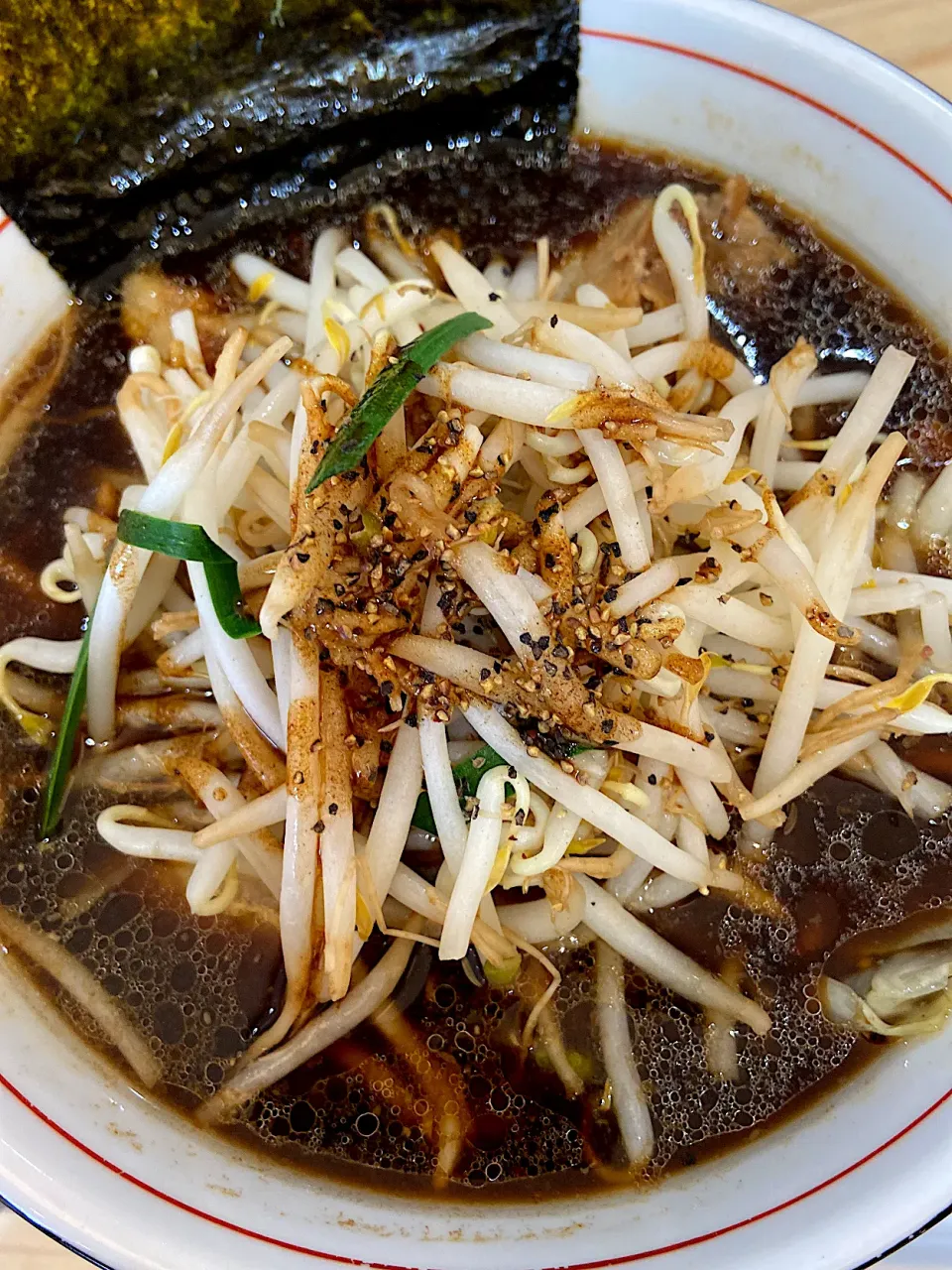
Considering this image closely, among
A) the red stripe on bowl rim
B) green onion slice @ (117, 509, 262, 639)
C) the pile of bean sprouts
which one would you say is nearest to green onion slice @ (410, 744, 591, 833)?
the pile of bean sprouts

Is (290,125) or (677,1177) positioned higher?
(290,125)

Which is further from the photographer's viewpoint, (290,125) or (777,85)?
(290,125)

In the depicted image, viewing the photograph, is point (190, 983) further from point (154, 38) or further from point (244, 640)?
point (154, 38)

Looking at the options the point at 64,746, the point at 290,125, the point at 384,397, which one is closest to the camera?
the point at 384,397

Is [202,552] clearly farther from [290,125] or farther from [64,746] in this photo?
[290,125]

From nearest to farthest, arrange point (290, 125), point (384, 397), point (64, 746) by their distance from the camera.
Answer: point (384, 397) < point (64, 746) < point (290, 125)

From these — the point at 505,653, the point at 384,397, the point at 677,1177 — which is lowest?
the point at 677,1177

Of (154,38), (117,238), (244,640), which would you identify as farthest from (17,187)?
(244,640)

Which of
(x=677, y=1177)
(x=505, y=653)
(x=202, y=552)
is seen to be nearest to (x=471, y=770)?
(x=505, y=653)
